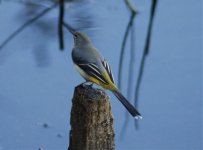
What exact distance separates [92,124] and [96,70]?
3.36 feet

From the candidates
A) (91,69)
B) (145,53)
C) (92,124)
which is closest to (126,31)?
(145,53)

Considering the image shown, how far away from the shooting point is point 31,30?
946 centimetres

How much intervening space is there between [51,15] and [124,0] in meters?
1.02

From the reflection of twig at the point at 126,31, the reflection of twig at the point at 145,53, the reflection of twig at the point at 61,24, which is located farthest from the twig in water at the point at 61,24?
the reflection of twig at the point at 145,53

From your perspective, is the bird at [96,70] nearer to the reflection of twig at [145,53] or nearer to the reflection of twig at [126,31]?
the reflection of twig at [145,53]

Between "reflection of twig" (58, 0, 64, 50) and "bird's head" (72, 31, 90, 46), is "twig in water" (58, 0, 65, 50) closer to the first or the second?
"reflection of twig" (58, 0, 64, 50)

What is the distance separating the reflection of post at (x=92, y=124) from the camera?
4.69m

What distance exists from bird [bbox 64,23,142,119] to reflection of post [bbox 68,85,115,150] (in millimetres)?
Result: 617

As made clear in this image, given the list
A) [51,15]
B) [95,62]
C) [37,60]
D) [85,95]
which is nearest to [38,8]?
[51,15]

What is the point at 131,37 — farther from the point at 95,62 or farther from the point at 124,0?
the point at 95,62

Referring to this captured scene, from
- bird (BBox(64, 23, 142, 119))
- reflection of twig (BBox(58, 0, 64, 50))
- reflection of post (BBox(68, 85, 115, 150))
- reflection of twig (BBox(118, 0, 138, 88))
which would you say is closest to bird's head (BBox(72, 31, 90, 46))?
bird (BBox(64, 23, 142, 119))

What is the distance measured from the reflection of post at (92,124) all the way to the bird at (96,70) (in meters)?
0.62

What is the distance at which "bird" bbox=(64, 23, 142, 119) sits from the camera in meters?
5.52

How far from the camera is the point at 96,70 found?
5645 mm
